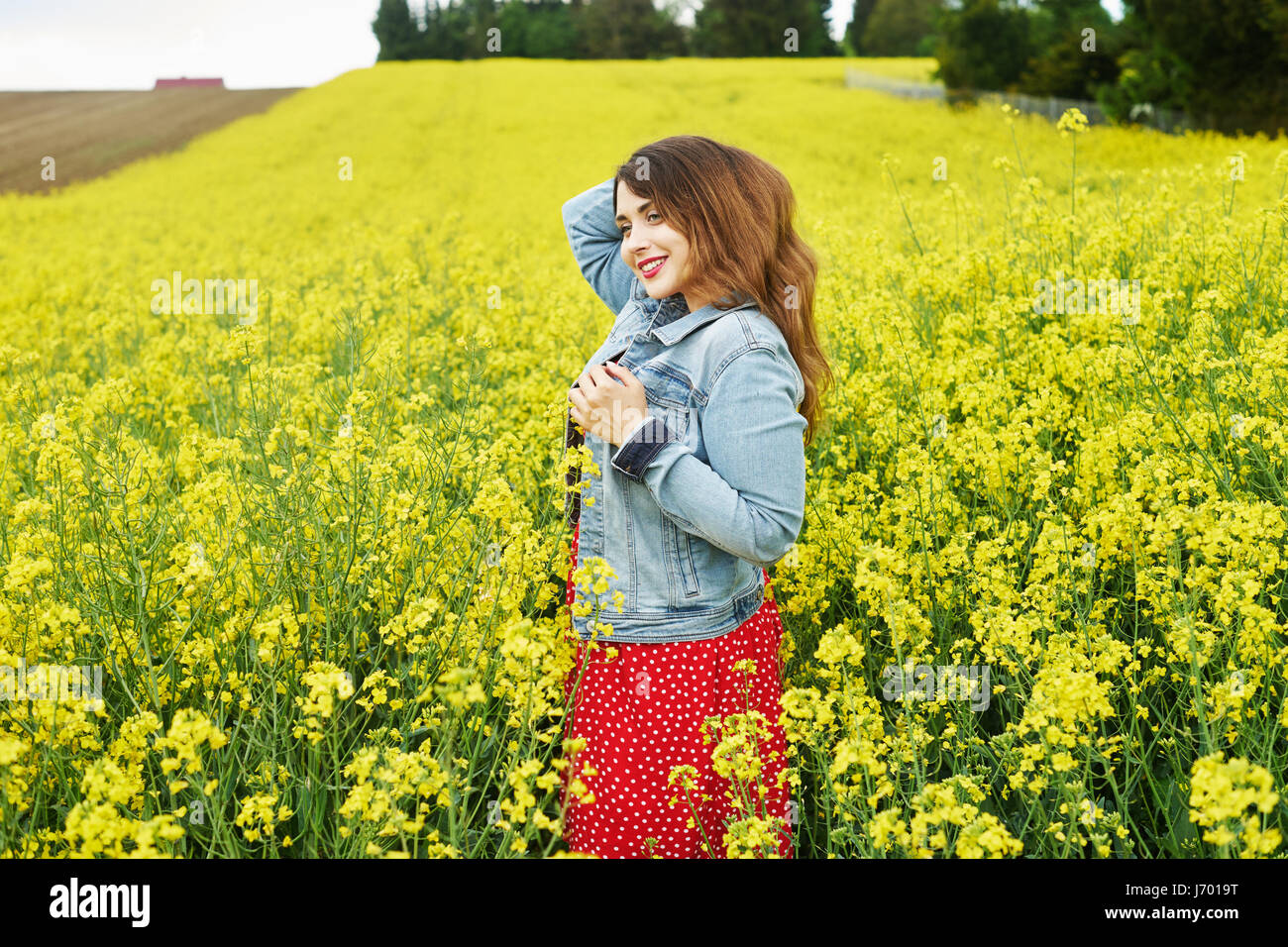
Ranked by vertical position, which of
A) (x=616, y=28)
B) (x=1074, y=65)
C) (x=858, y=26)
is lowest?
(x=1074, y=65)

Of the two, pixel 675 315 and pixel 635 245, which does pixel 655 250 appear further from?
pixel 675 315

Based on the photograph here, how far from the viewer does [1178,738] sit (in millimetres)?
2398

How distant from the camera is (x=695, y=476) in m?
1.88

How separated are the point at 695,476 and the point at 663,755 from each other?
651mm

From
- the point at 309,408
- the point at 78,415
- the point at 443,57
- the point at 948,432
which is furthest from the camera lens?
the point at 443,57

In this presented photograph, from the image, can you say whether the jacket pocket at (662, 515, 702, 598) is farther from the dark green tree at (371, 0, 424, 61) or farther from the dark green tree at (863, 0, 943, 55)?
the dark green tree at (863, 0, 943, 55)

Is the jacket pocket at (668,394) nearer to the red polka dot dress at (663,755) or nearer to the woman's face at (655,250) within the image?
the woman's face at (655,250)

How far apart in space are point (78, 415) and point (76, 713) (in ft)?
4.77

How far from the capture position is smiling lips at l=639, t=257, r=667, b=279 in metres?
2.12

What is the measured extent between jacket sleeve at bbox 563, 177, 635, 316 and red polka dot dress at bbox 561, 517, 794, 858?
1.07 meters

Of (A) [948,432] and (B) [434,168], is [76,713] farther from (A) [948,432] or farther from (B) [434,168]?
(B) [434,168]

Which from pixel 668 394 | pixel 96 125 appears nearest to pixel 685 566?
pixel 668 394
